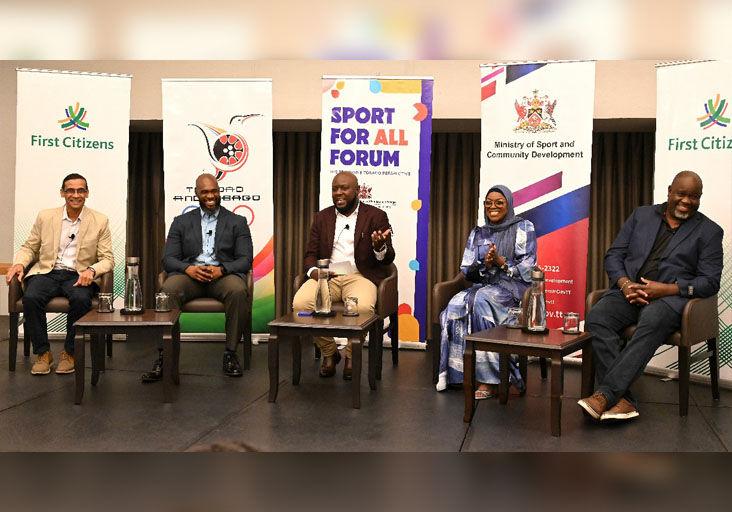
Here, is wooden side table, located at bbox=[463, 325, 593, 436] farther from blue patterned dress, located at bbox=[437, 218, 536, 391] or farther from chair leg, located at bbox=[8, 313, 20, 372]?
chair leg, located at bbox=[8, 313, 20, 372]

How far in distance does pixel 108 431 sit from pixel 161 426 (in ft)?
0.83

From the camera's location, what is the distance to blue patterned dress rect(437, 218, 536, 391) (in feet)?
14.5

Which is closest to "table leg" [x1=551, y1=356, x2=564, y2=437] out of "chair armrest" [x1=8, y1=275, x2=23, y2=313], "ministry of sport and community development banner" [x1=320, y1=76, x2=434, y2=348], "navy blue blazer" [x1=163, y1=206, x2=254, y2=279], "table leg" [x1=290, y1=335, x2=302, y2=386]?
"table leg" [x1=290, y1=335, x2=302, y2=386]

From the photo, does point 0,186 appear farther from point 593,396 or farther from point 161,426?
point 593,396

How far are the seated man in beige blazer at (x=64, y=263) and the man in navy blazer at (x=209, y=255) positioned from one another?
458 millimetres

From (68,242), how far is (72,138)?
1.11 meters

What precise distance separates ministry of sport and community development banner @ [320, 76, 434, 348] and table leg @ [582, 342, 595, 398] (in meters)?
1.97

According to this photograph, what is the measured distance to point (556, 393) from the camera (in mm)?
3549

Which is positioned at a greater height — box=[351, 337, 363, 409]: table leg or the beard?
the beard

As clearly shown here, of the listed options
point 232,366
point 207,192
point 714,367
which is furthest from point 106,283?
point 714,367

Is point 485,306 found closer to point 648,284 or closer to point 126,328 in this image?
point 648,284

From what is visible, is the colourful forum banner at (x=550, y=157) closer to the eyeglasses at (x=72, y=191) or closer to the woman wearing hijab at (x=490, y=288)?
the woman wearing hijab at (x=490, y=288)

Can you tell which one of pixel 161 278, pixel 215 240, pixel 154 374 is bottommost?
pixel 154 374
